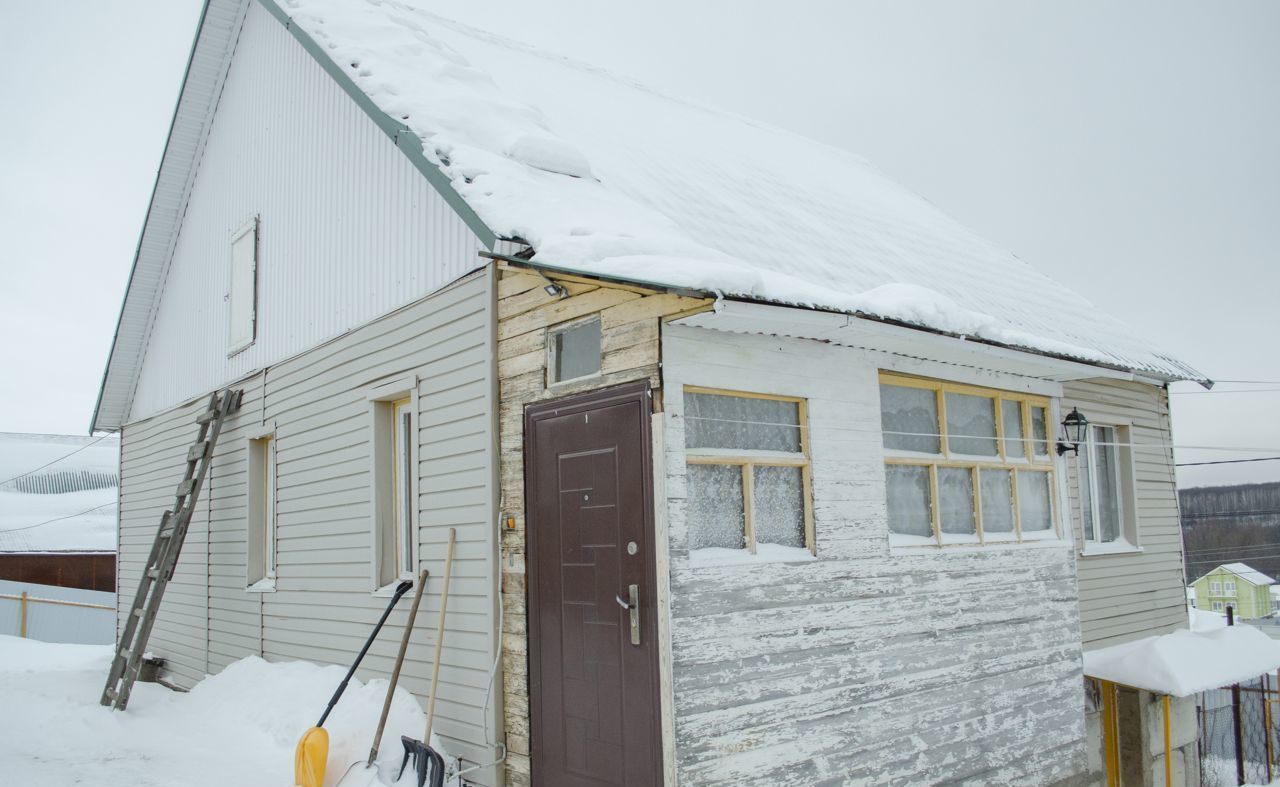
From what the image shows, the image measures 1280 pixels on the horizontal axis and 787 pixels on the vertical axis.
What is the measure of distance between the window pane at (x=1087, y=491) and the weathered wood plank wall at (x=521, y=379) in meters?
6.21

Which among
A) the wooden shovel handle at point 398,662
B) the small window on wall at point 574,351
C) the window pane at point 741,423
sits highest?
the small window on wall at point 574,351

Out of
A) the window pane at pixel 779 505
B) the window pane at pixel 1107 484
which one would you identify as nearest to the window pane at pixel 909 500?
the window pane at pixel 779 505

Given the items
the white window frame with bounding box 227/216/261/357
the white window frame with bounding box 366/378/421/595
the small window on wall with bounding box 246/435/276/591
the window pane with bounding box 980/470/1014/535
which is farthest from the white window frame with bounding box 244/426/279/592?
the window pane with bounding box 980/470/1014/535

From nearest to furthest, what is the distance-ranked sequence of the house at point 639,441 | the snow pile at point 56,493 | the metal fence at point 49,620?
1. the house at point 639,441
2. the metal fence at point 49,620
3. the snow pile at point 56,493

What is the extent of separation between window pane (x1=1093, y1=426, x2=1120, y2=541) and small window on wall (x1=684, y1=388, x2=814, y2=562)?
560 centimetres

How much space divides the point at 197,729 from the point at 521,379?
15.6 ft

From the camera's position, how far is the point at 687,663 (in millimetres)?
4895

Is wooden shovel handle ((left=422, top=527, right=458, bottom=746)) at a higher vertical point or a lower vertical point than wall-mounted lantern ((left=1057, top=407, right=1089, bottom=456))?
lower

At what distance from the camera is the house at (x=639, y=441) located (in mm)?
5137

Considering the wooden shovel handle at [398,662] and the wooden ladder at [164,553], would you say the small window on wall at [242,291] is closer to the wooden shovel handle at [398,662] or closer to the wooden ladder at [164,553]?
the wooden ladder at [164,553]

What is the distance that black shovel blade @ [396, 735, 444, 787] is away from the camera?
5.59 metres

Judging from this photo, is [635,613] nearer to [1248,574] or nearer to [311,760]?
[311,760]

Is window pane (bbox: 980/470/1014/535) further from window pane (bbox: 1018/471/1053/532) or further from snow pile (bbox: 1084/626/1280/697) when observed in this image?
snow pile (bbox: 1084/626/1280/697)

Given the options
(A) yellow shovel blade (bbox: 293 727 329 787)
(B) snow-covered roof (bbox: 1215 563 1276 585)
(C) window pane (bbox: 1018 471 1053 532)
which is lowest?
(B) snow-covered roof (bbox: 1215 563 1276 585)
